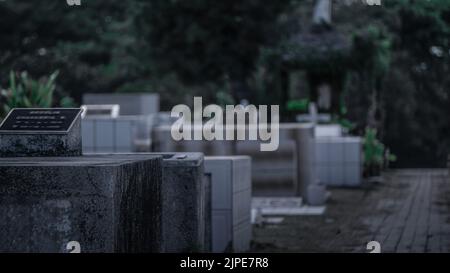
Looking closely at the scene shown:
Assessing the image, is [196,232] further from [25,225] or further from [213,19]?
[213,19]

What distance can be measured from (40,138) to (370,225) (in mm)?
6184

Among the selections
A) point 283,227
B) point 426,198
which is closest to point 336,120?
point 426,198

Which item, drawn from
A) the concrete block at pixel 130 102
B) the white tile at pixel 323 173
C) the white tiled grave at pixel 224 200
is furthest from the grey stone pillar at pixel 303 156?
the concrete block at pixel 130 102

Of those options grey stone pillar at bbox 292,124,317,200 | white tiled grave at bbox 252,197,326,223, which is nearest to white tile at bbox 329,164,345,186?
grey stone pillar at bbox 292,124,317,200

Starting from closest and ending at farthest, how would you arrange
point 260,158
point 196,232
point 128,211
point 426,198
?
point 128,211 < point 196,232 < point 260,158 < point 426,198

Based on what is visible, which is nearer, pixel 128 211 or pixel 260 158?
pixel 128 211

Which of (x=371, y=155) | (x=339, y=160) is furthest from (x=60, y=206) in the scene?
(x=371, y=155)

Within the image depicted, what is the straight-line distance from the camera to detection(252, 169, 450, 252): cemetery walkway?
11.1 m

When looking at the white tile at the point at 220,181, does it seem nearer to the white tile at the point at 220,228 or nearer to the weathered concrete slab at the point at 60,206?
the white tile at the point at 220,228

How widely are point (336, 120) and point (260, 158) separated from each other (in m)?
9.74

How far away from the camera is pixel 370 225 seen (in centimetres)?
1318

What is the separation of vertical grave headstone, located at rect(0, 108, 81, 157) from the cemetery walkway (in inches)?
137

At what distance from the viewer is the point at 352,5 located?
39.6 metres

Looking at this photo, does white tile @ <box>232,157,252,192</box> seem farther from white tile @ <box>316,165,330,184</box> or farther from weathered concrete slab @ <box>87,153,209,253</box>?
white tile @ <box>316,165,330,184</box>
